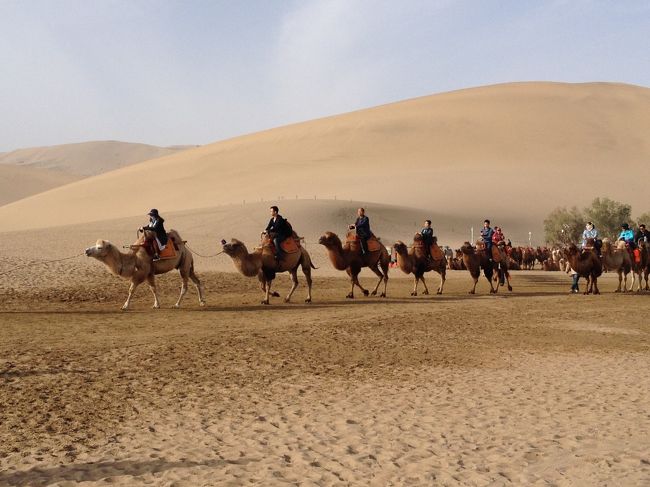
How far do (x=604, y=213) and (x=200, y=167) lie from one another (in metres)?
48.6

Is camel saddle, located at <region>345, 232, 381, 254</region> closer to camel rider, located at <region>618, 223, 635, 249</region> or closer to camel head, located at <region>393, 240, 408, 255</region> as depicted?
camel head, located at <region>393, 240, 408, 255</region>

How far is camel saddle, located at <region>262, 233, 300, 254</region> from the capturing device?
17.2 m

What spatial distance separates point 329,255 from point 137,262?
529cm

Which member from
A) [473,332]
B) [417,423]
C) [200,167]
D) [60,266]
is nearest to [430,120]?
[200,167]

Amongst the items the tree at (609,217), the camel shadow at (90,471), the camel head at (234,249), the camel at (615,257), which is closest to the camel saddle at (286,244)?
the camel head at (234,249)

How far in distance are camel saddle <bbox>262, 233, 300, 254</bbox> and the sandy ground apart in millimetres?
3231

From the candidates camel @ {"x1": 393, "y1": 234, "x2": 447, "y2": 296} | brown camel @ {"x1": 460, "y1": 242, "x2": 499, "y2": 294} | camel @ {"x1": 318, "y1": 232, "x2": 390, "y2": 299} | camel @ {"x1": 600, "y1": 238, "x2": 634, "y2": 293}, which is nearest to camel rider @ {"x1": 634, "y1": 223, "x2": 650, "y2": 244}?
camel @ {"x1": 600, "y1": 238, "x2": 634, "y2": 293}

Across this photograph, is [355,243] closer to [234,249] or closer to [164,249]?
[234,249]

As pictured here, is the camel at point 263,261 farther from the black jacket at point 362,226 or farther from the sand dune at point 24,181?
the sand dune at point 24,181

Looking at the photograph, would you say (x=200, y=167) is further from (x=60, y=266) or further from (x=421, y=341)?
(x=421, y=341)

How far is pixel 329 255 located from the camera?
1888 centimetres

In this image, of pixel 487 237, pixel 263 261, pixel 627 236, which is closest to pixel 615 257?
pixel 627 236

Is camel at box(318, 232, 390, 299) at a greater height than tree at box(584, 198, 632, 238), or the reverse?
tree at box(584, 198, 632, 238)

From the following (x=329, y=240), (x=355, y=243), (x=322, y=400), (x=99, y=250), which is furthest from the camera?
(x=355, y=243)
